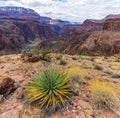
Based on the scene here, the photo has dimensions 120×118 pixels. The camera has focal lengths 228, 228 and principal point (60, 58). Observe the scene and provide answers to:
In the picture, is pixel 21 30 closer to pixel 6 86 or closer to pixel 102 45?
pixel 102 45

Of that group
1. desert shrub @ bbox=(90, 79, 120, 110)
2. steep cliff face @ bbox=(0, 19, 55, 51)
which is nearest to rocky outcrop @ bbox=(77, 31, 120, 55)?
desert shrub @ bbox=(90, 79, 120, 110)

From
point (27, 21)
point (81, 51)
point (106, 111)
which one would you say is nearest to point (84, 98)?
point (106, 111)

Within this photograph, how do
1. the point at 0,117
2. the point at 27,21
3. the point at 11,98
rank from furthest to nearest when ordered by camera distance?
1. the point at 27,21
2. the point at 11,98
3. the point at 0,117

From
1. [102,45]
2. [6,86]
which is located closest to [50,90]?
[6,86]

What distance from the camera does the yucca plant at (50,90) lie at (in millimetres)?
5926

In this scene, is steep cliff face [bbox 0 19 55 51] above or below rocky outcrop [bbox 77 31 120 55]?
below

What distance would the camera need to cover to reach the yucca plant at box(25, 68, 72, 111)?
593 cm

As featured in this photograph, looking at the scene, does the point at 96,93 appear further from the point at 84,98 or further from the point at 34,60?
the point at 34,60

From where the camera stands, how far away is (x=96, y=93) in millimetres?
6387

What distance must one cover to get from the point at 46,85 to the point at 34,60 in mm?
4855

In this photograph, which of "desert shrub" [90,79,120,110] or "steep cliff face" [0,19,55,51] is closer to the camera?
"desert shrub" [90,79,120,110]

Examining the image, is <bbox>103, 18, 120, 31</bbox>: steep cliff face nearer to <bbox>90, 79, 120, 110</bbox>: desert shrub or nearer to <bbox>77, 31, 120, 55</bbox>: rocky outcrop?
<bbox>77, 31, 120, 55</bbox>: rocky outcrop

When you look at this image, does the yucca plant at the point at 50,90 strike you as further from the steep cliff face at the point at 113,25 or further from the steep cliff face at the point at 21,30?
the steep cliff face at the point at 21,30

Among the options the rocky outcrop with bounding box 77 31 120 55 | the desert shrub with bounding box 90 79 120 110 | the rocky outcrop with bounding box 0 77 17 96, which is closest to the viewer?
the desert shrub with bounding box 90 79 120 110
